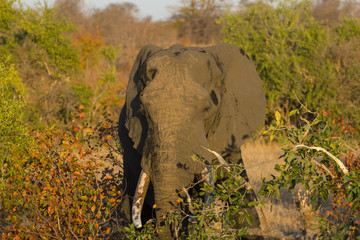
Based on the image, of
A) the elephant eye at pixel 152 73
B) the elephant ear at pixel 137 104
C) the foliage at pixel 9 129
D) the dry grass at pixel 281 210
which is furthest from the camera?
the dry grass at pixel 281 210

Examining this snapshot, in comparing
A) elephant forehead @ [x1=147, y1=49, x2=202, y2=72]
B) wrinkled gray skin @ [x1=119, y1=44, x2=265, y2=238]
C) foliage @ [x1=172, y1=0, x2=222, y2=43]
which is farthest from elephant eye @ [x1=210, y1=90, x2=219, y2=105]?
foliage @ [x1=172, y1=0, x2=222, y2=43]

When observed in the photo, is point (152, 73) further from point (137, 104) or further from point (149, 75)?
point (137, 104)

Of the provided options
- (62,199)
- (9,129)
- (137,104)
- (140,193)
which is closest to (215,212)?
(140,193)

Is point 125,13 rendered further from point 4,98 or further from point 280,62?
point 4,98

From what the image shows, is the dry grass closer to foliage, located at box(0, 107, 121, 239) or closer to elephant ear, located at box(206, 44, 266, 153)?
elephant ear, located at box(206, 44, 266, 153)

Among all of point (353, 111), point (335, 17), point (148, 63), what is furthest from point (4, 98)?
point (335, 17)

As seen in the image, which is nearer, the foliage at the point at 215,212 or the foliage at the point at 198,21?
the foliage at the point at 215,212

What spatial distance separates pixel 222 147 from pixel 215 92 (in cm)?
52

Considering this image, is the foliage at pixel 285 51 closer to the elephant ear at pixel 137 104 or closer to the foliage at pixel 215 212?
the elephant ear at pixel 137 104

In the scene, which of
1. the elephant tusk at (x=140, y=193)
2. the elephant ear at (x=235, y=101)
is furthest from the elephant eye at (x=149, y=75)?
the elephant tusk at (x=140, y=193)

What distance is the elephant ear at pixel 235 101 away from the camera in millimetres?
5246

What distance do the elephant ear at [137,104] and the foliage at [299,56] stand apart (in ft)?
25.1

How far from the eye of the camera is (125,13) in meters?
39.3

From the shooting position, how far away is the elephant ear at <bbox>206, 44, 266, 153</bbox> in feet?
17.2
